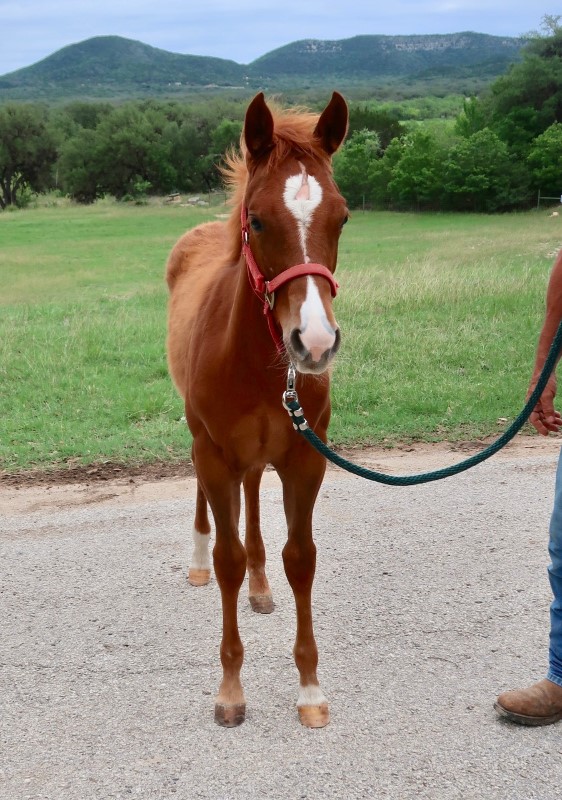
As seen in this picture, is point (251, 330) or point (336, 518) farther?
point (336, 518)

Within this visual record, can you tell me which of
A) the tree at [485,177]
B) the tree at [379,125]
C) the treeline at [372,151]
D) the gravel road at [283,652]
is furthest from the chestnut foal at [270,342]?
the tree at [379,125]

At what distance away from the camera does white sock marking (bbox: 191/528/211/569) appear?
4.15 metres

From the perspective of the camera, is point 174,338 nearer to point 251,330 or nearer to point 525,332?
point 251,330

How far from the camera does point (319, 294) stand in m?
2.32

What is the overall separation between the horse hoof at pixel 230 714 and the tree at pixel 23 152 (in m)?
59.5

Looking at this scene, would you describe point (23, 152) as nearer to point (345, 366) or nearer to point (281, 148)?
point (345, 366)

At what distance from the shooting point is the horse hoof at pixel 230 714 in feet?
9.68

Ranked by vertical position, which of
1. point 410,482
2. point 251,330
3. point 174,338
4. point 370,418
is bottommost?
point 370,418

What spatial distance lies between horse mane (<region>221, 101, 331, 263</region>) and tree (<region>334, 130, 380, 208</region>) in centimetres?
4197

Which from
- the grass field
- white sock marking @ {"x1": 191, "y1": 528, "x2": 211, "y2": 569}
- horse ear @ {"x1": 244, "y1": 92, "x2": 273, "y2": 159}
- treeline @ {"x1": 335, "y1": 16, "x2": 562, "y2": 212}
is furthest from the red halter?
treeline @ {"x1": 335, "y1": 16, "x2": 562, "y2": 212}

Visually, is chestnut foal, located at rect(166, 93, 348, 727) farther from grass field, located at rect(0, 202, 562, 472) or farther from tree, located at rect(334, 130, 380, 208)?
tree, located at rect(334, 130, 380, 208)

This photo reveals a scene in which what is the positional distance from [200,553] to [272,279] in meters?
2.13

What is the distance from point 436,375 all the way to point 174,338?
4.06 m

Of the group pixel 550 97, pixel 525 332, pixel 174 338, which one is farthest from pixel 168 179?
pixel 174 338
